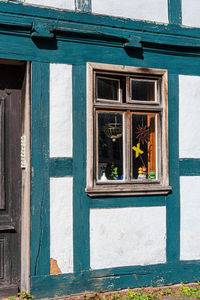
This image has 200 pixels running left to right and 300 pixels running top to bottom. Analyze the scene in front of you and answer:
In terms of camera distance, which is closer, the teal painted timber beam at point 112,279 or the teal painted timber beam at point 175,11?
the teal painted timber beam at point 112,279

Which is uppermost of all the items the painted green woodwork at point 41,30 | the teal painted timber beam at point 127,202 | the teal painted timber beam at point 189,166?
the painted green woodwork at point 41,30

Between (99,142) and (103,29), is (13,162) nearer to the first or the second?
(99,142)

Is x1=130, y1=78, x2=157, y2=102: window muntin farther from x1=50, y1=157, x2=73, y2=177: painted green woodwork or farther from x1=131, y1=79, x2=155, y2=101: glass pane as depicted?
x1=50, y1=157, x2=73, y2=177: painted green woodwork

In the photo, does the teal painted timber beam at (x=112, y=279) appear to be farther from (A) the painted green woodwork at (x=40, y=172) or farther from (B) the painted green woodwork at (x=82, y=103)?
(A) the painted green woodwork at (x=40, y=172)

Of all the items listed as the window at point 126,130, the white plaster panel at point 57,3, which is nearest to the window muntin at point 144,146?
the window at point 126,130

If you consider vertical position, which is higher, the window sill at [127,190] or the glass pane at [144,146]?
the glass pane at [144,146]

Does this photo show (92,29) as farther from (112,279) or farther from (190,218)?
(112,279)

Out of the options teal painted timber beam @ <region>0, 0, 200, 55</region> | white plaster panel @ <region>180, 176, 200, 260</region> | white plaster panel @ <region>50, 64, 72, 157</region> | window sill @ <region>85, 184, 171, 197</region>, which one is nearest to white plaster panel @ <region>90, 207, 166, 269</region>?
window sill @ <region>85, 184, 171, 197</region>

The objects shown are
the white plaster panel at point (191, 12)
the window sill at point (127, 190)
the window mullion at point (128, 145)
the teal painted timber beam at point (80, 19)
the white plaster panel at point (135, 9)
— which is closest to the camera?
the teal painted timber beam at point (80, 19)

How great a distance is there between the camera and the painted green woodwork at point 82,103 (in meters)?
4.68

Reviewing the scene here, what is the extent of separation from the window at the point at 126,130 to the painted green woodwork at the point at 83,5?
70 centimetres

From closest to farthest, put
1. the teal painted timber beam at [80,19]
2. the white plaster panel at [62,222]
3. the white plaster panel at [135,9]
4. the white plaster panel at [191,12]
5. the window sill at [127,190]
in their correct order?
the teal painted timber beam at [80,19] < the white plaster panel at [62,222] < the window sill at [127,190] < the white plaster panel at [135,9] < the white plaster panel at [191,12]

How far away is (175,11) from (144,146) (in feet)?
6.26

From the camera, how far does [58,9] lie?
483cm
